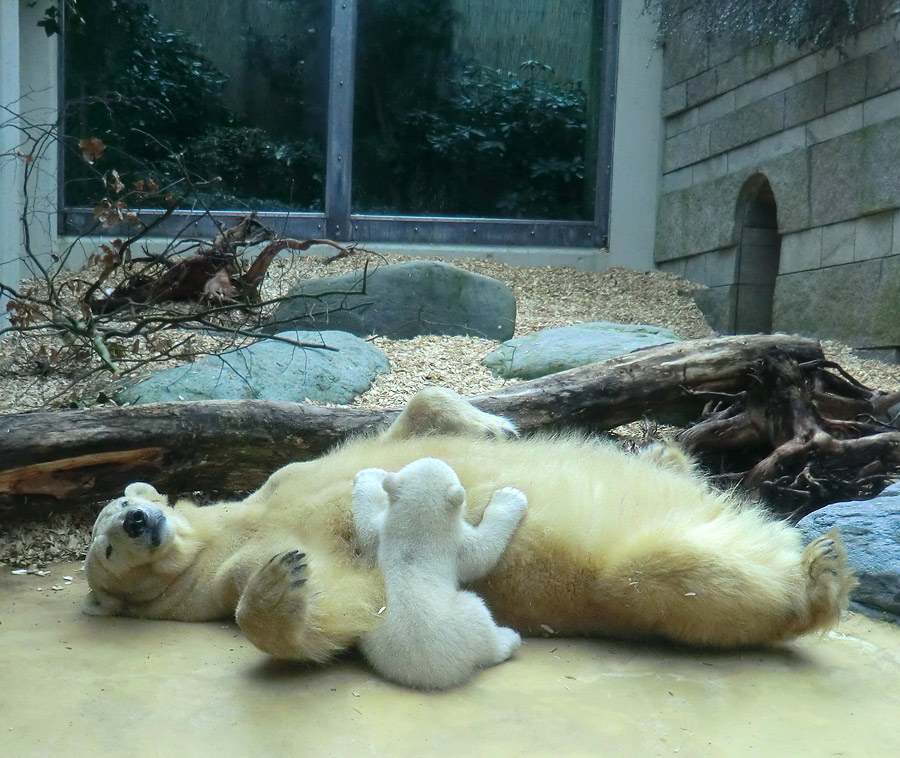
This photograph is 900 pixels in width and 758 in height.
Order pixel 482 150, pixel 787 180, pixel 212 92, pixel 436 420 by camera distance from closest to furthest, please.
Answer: pixel 436 420 < pixel 787 180 < pixel 212 92 < pixel 482 150

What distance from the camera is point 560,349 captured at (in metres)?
5.70

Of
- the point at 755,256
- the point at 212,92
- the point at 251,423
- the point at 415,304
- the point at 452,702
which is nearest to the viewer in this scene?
the point at 452,702

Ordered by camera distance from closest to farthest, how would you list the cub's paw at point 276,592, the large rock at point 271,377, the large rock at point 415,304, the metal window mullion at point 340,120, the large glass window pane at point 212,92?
the cub's paw at point 276,592, the large rock at point 271,377, the large rock at point 415,304, the large glass window pane at point 212,92, the metal window mullion at point 340,120

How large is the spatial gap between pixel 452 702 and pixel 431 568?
30cm

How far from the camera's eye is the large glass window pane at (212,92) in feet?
27.2

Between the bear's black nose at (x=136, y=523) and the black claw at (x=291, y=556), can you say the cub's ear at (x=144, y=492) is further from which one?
the black claw at (x=291, y=556)

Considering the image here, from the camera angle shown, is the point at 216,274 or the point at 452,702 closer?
the point at 452,702

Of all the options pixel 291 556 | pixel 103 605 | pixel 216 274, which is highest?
pixel 216 274

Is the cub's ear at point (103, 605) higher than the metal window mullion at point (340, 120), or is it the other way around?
the metal window mullion at point (340, 120)

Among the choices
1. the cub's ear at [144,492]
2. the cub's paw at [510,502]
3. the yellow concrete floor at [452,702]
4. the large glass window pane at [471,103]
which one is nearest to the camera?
the yellow concrete floor at [452,702]

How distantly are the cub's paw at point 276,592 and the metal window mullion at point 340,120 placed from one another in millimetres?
6986

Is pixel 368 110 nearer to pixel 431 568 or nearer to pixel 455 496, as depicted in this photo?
pixel 455 496

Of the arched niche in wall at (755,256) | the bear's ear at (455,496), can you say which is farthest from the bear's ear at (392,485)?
the arched niche in wall at (755,256)

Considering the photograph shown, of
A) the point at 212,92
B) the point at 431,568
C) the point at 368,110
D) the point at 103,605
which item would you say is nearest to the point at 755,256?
the point at 368,110
